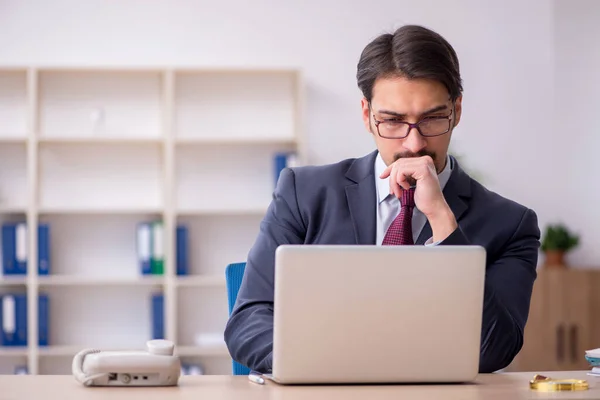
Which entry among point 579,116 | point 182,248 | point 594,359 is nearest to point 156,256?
point 182,248

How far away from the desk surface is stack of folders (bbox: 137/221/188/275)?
3.49 meters

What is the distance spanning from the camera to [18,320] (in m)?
5.03

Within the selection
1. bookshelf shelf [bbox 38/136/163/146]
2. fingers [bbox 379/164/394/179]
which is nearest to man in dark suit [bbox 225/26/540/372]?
→ fingers [bbox 379/164/394/179]

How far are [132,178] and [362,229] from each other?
333 cm

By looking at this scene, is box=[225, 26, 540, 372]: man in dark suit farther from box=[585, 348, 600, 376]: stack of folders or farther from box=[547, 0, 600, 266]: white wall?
box=[547, 0, 600, 266]: white wall

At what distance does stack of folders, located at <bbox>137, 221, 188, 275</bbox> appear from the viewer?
5.09m

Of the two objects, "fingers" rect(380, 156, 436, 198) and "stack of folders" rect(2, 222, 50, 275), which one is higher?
"fingers" rect(380, 156, 436, 198)

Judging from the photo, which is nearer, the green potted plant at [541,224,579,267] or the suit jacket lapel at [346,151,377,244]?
the suit jacket lapel at [346,151,377,244]

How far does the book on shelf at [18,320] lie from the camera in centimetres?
502

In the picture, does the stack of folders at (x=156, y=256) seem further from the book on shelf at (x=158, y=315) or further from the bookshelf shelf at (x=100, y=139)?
the bookshelf shelf at (x=100, y=139)

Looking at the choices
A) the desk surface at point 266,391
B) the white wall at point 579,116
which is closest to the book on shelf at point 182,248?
the white wall at point 579,116

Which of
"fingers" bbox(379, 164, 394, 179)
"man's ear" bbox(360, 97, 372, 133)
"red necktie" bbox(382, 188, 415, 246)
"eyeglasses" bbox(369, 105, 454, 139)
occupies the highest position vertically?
"man's ear" bbox(360, 97, 372, 133)

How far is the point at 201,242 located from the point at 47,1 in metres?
1.70

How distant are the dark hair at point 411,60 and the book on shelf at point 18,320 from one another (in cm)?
336
